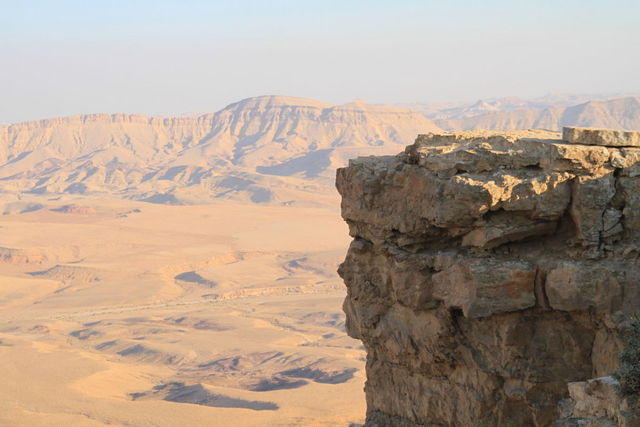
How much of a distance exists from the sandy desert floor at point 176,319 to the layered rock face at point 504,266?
13.4 meters

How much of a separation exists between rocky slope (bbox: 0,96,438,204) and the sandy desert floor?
97.5 feet

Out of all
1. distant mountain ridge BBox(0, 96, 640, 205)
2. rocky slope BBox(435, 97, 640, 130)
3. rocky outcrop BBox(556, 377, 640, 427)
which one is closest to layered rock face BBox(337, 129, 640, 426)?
rocky outcrop BBox(556, 377, 640, 427)

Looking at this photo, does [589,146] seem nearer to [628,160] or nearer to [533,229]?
[628,160]

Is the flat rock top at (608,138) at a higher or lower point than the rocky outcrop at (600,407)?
higher

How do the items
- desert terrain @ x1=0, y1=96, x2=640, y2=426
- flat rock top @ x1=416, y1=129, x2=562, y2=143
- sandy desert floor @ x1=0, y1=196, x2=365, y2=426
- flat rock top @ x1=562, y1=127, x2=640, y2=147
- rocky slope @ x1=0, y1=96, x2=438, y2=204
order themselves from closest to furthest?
flat rock top @ x1=562, y1=127, x2=640, y2=147, flat rock top @ x1=416, y1=129, x2=562, y2=143, sandy desert floor @ x1=0, y1=196, x2=365, y2=426, desert terrain @ x1=0, y1=96, x2=640, y2=426, rocky slope @ x1=0, y1=96, x2=438, y2=204

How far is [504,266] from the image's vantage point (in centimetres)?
890

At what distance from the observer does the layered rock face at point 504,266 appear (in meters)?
8.64

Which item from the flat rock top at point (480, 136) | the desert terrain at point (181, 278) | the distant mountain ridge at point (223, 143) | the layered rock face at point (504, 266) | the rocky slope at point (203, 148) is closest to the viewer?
the layered rock face at point (504, 266)

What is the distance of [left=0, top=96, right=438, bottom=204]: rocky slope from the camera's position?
417 ft

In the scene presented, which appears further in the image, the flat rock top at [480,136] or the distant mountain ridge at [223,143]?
the distant mountain ridge at [223,143]

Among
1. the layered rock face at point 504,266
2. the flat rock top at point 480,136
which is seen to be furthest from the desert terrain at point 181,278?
the flat rock top at point 480,136

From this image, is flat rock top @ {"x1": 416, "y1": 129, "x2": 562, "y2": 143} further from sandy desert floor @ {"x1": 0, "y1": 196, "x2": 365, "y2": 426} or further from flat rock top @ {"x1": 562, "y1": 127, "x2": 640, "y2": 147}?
sandy desert floor @ {"x1": 0, "y1": 196, "x2": 365, "y2": 426}

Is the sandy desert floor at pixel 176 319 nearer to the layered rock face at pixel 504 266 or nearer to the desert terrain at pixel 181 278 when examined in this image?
the desert terrain at pixel 181 278

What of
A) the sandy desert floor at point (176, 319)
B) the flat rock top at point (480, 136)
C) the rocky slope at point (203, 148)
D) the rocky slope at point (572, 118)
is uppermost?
the rocky slope at point (572, 118)
